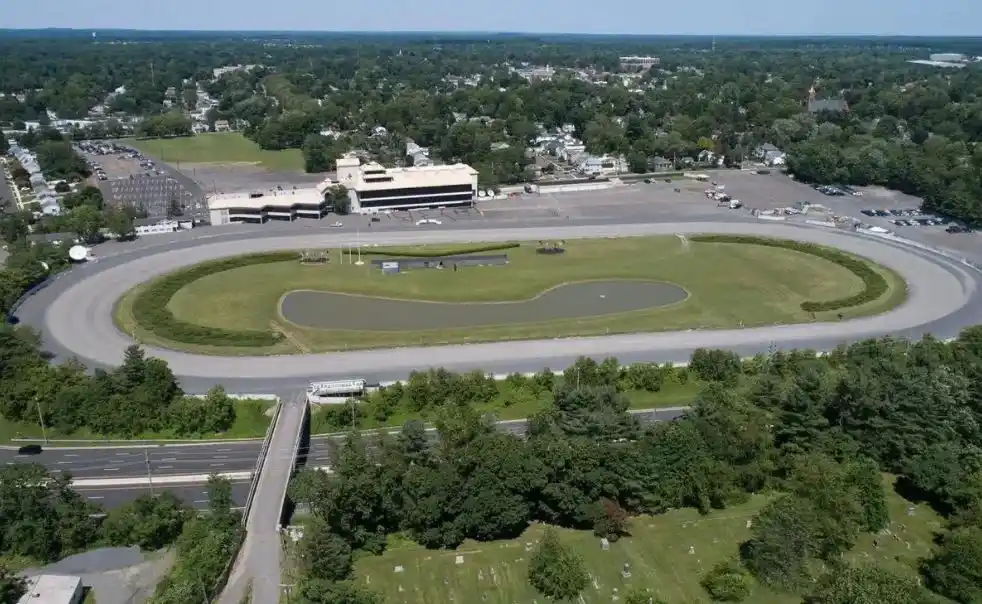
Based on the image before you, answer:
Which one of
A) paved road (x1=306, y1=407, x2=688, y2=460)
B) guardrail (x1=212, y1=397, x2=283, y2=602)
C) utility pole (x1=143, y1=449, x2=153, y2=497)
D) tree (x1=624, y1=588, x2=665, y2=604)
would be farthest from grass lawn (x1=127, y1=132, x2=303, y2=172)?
tree (x1=624, y1=588, x2=665, y2=604)

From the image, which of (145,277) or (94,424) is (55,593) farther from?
(145,277)

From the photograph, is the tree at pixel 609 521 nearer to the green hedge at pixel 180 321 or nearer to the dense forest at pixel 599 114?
the green hedge at pixel 180 321

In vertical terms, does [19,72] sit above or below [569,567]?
above

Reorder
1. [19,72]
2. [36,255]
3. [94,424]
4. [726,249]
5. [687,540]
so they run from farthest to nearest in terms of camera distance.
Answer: [19,72] < [726,249] < [36,255] < [94,424] < [687,540]

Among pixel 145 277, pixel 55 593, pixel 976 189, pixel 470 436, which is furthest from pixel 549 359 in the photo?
pixel 976 189

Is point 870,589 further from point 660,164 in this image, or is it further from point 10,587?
point 660,164

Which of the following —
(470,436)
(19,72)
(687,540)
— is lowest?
(687,540)

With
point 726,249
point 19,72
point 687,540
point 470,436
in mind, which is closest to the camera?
point 687,540

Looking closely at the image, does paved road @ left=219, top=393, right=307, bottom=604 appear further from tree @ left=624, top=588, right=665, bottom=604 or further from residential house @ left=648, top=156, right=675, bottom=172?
residential house @ left=648, top=156, right=675, bottom=172
